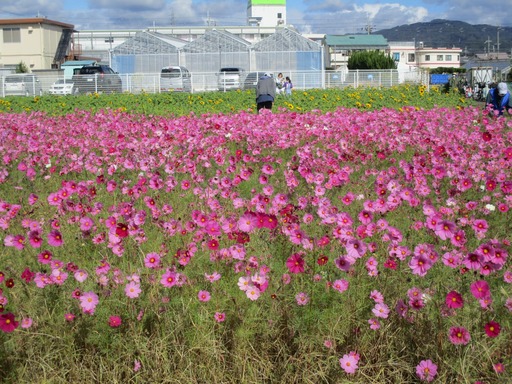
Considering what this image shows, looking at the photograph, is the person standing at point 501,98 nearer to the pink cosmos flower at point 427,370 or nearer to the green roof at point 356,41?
the pink cosmos flower at point 427,370

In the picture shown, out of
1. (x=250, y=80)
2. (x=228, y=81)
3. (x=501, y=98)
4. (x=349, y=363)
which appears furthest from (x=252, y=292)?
(x=228, y=81)

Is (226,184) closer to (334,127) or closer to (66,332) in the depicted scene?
(66,332)

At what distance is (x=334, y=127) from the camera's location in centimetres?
913

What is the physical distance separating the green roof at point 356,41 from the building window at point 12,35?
41874 millimetres

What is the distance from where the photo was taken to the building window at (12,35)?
54.8 m

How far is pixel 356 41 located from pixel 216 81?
2326 inches

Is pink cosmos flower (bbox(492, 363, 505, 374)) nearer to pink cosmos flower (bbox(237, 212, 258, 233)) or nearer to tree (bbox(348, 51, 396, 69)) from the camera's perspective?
pink cosmos flower (bbox(237, 212, 258, 233))

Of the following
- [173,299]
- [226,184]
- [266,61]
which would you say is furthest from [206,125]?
[266,61]

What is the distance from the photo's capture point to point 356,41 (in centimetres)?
8831

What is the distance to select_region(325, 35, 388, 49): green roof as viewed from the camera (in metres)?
86.8

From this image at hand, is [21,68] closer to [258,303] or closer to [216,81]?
[216,81]

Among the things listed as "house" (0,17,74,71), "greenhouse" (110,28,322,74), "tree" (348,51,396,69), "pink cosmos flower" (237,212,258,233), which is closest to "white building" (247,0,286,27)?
"tree" (348,51,396,69)

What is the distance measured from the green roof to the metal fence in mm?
48598

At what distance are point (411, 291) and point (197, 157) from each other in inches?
170
